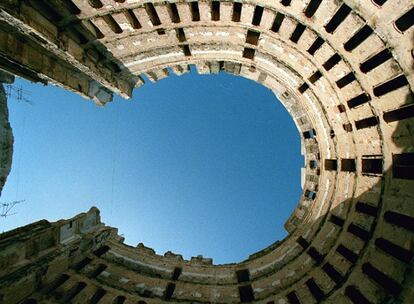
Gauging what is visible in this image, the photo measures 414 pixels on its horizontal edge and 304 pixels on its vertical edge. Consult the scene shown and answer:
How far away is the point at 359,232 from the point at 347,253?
1.39 metres

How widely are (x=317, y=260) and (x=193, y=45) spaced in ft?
53.3

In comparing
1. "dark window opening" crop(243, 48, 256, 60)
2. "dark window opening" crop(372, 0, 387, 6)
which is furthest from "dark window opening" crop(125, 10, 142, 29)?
"dark window opening" crop(372, 0, 387, 6)

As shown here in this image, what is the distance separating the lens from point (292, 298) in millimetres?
17969

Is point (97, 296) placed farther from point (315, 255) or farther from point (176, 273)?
point (315, 255)

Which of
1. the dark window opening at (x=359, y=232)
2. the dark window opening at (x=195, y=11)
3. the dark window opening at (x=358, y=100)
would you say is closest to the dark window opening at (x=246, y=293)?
the dark window opening at (x=359, y=232)

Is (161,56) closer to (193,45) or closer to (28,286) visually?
(193,45)

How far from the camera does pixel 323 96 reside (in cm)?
1902

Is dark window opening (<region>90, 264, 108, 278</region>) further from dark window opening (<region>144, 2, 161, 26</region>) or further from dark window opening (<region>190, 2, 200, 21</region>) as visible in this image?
dark window opening (<region>190, 2, 200, 21</region>)

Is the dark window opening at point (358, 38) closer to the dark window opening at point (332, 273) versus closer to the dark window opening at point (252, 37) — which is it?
the dark window opening at point (252, 37)

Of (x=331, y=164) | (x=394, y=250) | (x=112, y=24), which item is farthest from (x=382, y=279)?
(x=112, y=24)

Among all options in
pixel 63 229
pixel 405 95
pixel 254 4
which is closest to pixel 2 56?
pixel 63 229

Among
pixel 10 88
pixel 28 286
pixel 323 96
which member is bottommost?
pixel 28 286

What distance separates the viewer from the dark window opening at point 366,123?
15.8 meters

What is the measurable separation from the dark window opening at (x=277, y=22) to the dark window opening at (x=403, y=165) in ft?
30.8
